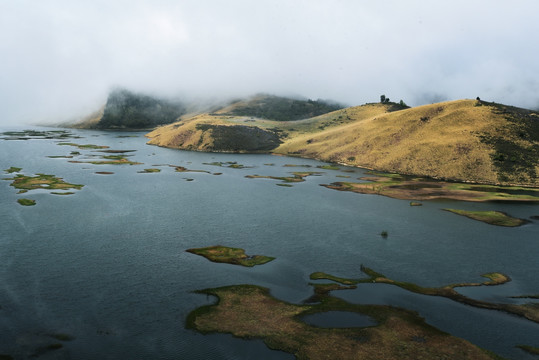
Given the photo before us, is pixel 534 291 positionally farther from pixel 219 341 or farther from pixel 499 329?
pixel 219 341

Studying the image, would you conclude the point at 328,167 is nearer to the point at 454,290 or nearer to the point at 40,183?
the point at 40,183

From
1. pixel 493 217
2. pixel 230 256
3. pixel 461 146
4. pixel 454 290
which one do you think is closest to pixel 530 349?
pixel 454 290

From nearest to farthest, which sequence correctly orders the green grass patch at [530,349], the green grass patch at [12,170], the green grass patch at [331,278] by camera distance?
the green grass patch at [530,349]
the green grass patch at [331,278]
the green grass patch at [12,170]

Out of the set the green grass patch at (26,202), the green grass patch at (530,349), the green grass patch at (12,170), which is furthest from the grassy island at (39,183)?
the green grass patch at (530,349)

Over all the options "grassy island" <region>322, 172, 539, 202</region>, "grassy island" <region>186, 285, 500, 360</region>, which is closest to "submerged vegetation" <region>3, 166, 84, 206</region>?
"grassy island" <region>186, 285, 500, 360</region>

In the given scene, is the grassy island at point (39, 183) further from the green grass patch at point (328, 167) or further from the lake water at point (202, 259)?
the green grass patch at point (328, 167)

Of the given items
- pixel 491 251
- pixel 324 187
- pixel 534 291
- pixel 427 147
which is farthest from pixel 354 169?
pixel 534 291

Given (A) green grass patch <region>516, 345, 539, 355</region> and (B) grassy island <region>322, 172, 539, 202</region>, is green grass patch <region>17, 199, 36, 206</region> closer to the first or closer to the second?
(B) grassy island <region>322, 172, 539, 202</region>
